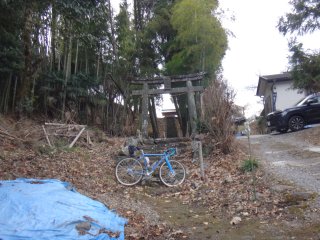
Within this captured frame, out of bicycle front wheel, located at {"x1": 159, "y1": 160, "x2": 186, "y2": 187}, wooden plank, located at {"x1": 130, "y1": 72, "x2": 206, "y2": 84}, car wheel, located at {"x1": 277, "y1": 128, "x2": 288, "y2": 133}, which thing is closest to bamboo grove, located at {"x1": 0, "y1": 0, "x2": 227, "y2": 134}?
wooden plank, located at {"x1": 130, "y1": 72, "x2": 206, "y2": 84}

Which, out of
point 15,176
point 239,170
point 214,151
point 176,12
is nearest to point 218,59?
point 176,12

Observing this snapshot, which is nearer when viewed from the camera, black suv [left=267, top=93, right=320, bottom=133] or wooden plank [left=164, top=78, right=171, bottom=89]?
wooden plank [left=164, top=78, right=171, bottom=89]

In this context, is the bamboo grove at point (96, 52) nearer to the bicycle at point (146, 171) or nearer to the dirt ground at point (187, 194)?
the dirt ground at point (187, 194)

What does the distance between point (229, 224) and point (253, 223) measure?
1.03 ft

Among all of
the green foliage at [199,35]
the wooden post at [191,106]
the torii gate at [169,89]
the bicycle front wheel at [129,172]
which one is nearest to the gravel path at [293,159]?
the wooden post at [191,106]

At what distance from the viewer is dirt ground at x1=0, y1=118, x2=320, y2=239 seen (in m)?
4.61

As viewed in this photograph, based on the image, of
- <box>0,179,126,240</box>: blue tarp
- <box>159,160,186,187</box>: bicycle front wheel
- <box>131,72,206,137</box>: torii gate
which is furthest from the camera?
<box>131,72,206,137</box>: torii gate

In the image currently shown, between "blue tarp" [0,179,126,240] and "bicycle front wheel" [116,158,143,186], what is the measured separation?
2.81 m

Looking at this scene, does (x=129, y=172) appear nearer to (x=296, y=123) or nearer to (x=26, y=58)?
(x=26, y=58)

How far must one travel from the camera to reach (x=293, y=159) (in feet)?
28.2

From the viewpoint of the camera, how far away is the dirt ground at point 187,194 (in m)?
4.61

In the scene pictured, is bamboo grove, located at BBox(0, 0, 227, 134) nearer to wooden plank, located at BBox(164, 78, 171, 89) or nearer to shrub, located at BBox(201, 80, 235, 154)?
wooden plank, located at BBox(164, 78, 171, 89)

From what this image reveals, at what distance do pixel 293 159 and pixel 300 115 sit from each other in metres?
5.94

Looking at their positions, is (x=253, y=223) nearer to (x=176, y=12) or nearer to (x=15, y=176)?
(x=15, y=176)
